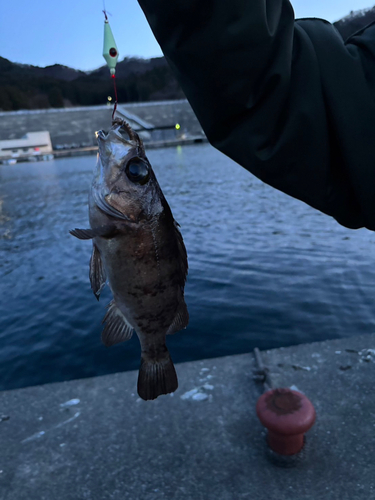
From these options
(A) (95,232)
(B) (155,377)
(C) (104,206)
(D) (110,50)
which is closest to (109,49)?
(D) (110,50)

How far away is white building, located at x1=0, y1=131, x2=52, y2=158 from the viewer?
105 meters

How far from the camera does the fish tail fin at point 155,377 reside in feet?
7.86

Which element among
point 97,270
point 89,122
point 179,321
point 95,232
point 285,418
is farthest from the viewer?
point 89,122

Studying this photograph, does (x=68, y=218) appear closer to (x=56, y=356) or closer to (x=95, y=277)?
(x=56, y=356)

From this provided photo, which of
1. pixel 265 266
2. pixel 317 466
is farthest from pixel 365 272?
pixel 317 466

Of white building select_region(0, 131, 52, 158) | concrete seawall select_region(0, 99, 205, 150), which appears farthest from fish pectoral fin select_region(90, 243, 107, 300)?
concrete seawall select_region(0, 99, 205, 150)

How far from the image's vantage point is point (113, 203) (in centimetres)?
229

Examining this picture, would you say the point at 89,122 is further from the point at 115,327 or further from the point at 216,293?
the point at 115,327

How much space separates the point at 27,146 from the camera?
106 metres

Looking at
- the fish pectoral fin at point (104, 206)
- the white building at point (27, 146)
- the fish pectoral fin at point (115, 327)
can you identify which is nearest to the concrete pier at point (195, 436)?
the fish pectoral fin at point (115, 327)

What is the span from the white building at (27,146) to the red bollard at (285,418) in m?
112

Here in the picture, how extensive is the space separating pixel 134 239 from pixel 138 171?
43cm

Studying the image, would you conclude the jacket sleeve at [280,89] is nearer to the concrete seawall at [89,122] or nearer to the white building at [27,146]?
the white building at [27,146]

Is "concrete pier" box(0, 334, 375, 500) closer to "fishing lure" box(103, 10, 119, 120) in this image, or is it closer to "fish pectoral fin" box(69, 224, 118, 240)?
"fish pectoral fin" box(69, 224, 118, 240)
